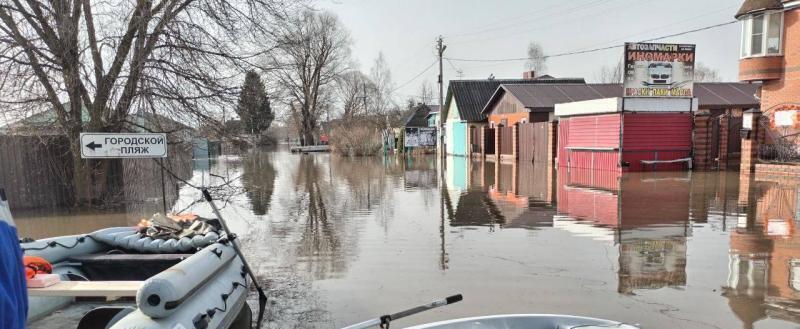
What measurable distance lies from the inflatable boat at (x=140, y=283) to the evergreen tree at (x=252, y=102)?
20.4ft

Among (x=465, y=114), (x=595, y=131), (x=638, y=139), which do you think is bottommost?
(x=638, y=139)

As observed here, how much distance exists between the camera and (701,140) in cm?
1842

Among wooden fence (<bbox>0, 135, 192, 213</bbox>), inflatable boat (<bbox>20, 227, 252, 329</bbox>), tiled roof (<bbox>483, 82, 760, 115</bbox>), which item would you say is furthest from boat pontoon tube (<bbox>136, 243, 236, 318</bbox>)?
tiled roof (<bbox>483, 82, 760, 115</bbox>)

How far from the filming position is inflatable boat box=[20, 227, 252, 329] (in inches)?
134

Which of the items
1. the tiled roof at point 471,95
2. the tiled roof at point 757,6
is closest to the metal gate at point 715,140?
the tiled roof at point 757,6

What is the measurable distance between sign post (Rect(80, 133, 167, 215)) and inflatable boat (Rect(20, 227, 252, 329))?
1.46 m

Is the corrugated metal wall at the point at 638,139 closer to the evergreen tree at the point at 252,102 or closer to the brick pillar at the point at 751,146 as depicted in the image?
the brick pillar at the point at 751,146

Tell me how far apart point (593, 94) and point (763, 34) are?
11.7m

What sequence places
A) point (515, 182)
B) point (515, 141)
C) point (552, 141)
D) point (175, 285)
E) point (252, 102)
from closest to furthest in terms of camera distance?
point (175, 285) < point (252, 102) < point (515, 182) < point (552, 141) < point (515, 141)

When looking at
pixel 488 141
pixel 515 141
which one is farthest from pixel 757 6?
pixel 488 141

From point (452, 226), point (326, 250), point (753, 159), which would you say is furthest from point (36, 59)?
point (753, 159)

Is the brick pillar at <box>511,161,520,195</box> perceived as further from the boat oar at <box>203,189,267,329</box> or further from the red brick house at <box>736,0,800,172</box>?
the boat oar at <box>203,189,267,329</box>

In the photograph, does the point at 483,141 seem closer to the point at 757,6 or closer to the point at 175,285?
the point at 757,6

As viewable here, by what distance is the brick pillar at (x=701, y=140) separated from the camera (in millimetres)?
18250
